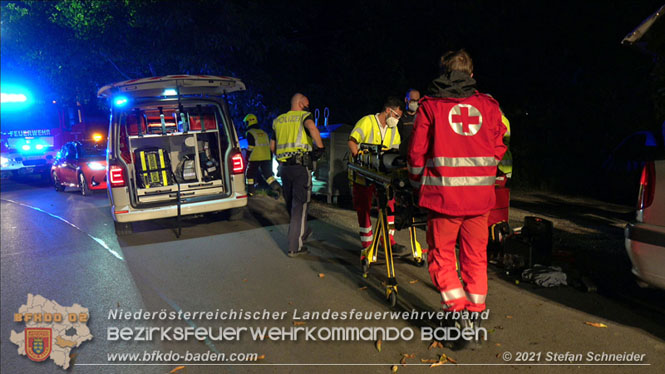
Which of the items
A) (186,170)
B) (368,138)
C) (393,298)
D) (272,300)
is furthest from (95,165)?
(393,298)

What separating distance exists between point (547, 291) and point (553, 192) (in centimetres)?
772

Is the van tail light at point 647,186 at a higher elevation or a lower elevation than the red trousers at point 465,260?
higher

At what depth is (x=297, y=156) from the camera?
604 centimetres

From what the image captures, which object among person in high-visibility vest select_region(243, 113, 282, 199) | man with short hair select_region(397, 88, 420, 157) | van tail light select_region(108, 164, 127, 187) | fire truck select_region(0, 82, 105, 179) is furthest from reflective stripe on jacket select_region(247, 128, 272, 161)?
fire truck select_region(0, 82, 105, 179)

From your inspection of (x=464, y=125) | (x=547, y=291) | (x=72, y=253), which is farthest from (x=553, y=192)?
(x=72, y=253)

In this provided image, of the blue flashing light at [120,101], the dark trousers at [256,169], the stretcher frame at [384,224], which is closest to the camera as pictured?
the stretcher frame at [384,224]

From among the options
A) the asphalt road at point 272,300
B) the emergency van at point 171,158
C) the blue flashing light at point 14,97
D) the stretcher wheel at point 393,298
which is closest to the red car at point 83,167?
the emergency van at point 171,158

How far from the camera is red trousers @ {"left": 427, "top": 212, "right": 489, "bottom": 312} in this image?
11.6 ft

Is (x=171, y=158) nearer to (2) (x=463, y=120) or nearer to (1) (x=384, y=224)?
(1) (x=384, y=224)

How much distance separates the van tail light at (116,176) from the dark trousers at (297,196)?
2.65m

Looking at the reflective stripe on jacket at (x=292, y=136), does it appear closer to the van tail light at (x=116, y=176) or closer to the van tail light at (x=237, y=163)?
the van tail light at (x=237, y=163)

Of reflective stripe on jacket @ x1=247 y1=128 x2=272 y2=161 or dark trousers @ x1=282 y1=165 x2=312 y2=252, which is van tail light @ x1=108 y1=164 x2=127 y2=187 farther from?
reflective stripe on jacket @ x1=247 y1=128 x2=272 y2=161

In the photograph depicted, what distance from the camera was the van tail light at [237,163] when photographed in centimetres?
789

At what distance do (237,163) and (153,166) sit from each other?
6.12 ft
